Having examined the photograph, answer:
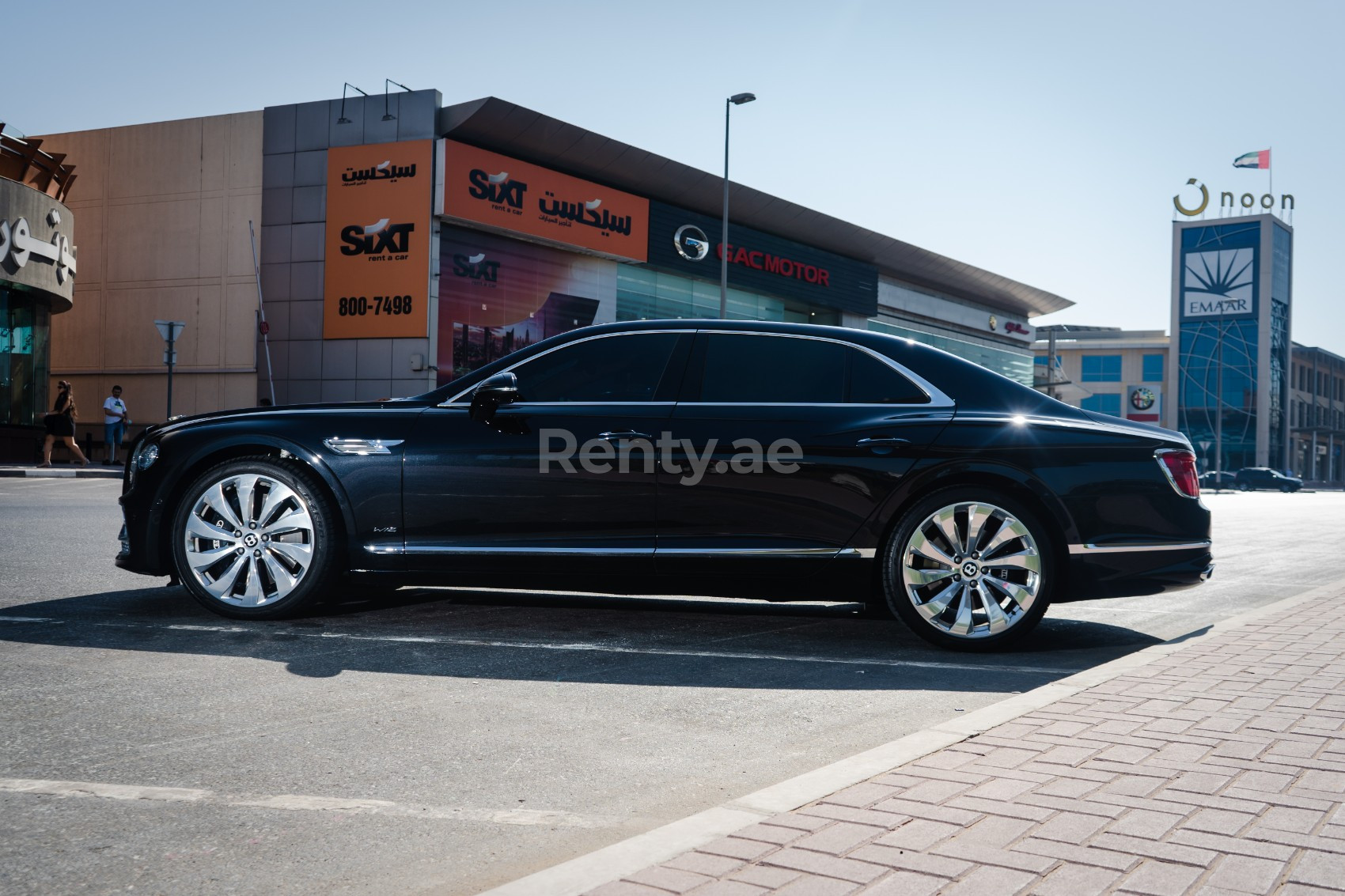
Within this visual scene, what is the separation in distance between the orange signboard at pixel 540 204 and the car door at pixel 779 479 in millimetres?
25904

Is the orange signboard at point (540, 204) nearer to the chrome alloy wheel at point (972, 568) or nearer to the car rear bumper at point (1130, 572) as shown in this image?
the chrome alloy wheel at point (972, 568)

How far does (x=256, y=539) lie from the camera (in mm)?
5922

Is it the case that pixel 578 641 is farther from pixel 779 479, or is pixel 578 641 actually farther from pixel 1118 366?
Result: pixel 1118 366

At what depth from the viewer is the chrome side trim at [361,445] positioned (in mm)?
5812

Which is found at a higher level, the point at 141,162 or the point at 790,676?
the point at 141,162

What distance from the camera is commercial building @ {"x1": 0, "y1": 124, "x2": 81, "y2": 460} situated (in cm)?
2531

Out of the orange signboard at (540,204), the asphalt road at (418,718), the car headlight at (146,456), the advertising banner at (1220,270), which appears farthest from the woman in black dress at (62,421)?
the advertising banner at (1220,270)

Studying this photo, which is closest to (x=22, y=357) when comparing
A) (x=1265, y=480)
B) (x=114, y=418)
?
(x=114, y=418)

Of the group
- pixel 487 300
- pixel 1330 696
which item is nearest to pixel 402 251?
pixel 487 300

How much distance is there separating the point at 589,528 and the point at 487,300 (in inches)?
1079

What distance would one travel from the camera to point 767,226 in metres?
42.9

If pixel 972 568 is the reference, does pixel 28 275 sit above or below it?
above

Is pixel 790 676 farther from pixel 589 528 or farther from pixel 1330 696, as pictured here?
pixel 1330 696

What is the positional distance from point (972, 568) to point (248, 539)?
344 centimetres
